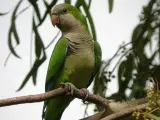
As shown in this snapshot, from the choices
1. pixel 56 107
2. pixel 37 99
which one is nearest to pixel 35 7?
pixel 56 107

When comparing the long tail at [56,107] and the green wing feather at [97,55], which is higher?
the green wing feather at [97,55]

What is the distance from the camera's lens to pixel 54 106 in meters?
1.76

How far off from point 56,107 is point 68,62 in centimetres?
19

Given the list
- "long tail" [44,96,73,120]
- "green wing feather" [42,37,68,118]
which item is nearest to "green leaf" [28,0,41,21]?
"green wing feather" [42,37,68,118]

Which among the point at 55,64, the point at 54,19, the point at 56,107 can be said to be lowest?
the point at 56,107

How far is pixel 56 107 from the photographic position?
176 centimetres

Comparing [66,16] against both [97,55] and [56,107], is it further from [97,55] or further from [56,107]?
[56,107]

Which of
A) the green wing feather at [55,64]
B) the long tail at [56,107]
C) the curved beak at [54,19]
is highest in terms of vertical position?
the curved beak at [54,19]

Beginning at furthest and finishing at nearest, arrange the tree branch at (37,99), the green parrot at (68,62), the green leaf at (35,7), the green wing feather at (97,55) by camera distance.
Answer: the green leaf at (35,7) < the green wing feather at (97,55) < the green parrot at (68,62) < the tree branch at (37,99)

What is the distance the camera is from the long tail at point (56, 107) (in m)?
1.74

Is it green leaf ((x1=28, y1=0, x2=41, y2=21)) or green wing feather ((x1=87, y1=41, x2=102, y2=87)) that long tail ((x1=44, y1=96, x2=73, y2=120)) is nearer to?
green wing feather ((x1=87, y1=41, x2=102, y2=87))

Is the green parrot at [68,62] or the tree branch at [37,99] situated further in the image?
the green parrot at [68,62]

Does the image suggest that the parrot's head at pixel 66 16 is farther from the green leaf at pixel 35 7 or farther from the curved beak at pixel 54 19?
the green leaf at pixel 35 7

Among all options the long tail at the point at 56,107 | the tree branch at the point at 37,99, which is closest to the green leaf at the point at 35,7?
the long tail at the point at 56,107
